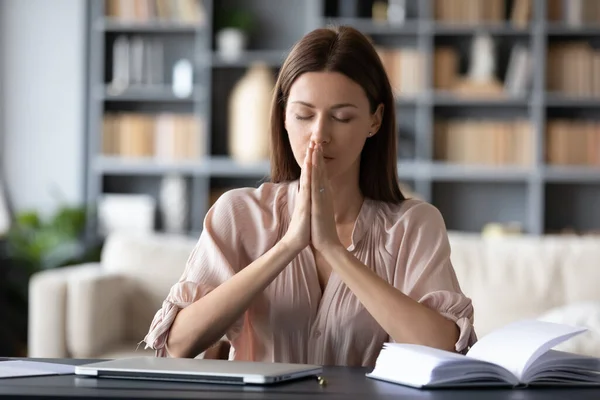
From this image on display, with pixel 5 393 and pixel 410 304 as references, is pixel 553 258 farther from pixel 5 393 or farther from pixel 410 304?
pixel 5 393

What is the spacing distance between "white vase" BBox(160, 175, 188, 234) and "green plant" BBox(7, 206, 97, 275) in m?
0.48

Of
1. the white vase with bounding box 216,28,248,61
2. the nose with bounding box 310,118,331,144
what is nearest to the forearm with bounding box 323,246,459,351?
the nose with bounding box 310,118,331,144

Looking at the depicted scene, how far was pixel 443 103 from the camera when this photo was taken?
5875mm

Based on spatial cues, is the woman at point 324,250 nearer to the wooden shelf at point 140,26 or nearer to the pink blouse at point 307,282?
the pink blouse at point 307,282

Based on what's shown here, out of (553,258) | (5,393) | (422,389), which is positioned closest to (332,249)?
(422,389)

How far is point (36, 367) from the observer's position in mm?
1492

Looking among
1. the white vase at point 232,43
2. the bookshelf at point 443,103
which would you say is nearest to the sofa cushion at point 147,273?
the bookshelf at point 443,103

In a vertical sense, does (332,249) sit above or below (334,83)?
below

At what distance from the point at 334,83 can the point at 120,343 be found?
6.59 ft

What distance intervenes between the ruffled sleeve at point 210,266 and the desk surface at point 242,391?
45 cm

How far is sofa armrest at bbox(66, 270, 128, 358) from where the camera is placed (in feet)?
11.5

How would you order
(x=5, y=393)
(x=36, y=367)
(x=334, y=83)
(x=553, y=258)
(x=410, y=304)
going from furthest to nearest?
1. (x=553, y=258)
2. (x=334, y=83)
3. (x=410, y=304)
4. (x=36, y=367)
5. (x=5, y=393)

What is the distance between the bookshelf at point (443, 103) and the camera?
5816 millimetres

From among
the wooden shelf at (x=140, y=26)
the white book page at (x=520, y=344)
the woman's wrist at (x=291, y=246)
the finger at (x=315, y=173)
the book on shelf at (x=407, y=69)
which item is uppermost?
the wooden shelf at (x=140, y=26)
